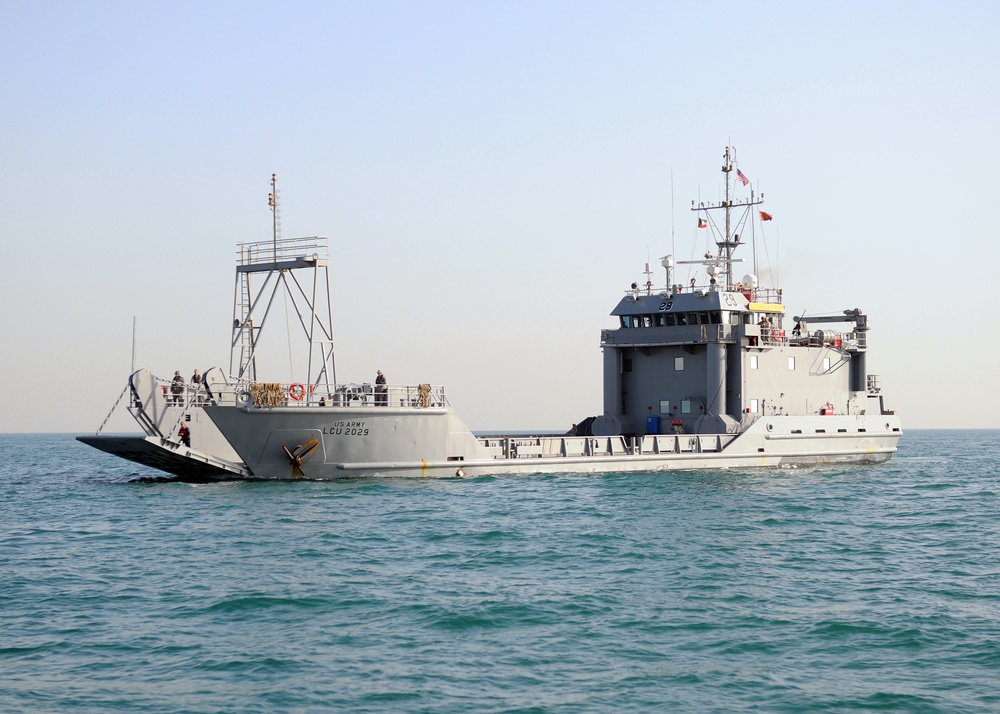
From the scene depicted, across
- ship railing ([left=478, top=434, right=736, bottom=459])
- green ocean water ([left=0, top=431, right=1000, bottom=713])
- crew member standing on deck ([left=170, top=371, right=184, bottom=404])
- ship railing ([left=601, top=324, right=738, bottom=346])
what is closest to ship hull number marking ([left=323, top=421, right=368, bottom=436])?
green ocean water ([left=0, top=431, right=1000, bottom=713])

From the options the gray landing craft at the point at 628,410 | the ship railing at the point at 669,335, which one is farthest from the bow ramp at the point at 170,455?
the ship railing at the point at 669,335

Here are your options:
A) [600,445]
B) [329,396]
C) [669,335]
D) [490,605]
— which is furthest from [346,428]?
[490,605]

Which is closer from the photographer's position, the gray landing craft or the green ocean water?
the green ocean water

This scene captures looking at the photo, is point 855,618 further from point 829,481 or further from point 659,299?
point 659,299

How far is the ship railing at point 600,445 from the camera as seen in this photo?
1341 inches

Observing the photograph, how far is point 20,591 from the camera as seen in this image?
16.5m

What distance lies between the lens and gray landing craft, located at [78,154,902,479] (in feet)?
93.5

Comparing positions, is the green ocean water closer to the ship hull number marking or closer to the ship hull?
the ship hull

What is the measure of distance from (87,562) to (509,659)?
32.2ft

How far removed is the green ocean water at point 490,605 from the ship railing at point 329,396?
2525 mm

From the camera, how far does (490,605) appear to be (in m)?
15.2

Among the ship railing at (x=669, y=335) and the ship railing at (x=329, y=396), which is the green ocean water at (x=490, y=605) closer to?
the ship railing at (x=329, y=396)

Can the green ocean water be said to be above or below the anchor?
below

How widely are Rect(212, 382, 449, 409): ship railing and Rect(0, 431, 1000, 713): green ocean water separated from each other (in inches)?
99.4
